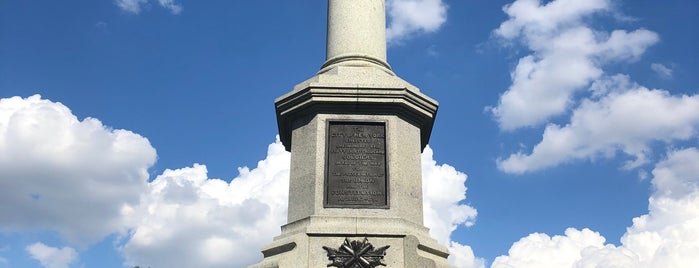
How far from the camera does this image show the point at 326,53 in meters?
11.8

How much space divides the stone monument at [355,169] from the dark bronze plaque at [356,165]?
1 cm

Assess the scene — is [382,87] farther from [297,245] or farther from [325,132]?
[297,245]

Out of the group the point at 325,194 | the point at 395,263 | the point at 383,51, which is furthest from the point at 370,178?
the point at 383,51

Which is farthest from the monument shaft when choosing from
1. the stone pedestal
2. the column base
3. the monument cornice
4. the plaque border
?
the column base

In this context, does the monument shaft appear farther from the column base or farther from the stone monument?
the column base

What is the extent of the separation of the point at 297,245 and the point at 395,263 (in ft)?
4.31

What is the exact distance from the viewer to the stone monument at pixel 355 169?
9.41m

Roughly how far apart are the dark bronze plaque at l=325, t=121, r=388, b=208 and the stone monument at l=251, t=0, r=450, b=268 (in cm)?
1

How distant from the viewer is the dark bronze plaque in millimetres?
9969

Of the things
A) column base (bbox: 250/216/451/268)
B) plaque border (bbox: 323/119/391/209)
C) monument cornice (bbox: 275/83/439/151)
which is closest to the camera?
column base (bbox: 250/216/451/268)

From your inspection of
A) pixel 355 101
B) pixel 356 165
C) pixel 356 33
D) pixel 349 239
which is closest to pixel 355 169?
pixel 356 165

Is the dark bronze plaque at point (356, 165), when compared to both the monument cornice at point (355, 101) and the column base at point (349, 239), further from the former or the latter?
the column base at point (349, 239)

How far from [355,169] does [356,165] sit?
66 mm

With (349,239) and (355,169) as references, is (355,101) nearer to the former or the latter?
(355,169)
